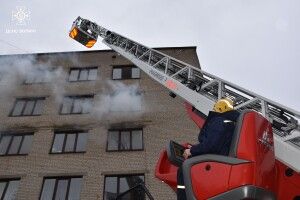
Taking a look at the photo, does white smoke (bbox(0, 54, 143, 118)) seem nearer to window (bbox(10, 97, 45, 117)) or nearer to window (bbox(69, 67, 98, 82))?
window (bbox(69, 67, 98, 82))

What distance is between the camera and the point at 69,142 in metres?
17.2

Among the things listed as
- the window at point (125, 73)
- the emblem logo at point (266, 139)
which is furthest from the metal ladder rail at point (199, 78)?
the window at point (125, 73)

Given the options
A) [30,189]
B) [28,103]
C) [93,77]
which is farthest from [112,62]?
[30,189]

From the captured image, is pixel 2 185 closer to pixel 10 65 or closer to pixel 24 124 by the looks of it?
pixel 24 124

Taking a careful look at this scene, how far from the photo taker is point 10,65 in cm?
2194

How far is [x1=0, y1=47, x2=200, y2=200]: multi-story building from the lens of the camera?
50.7 feet

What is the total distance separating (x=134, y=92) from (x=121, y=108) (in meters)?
1.51

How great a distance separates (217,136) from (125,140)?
43.3 feet

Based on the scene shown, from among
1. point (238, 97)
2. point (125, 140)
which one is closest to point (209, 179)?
point (238, 97)

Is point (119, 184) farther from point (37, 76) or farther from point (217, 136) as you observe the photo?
point (217, 136)

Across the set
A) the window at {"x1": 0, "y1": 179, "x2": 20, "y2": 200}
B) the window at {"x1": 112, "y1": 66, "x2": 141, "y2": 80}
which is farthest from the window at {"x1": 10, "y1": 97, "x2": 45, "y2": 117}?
the window at {"x1": 112, "y1": 66, "x2": 141, "y2": 80}

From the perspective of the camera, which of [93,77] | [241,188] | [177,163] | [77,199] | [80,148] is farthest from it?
[93,77]

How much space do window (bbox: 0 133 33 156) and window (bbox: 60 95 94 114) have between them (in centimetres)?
231

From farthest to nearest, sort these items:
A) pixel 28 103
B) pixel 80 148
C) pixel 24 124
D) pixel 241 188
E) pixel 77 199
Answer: pixel 28 103 → pixel 24 124 → pixel 80 148 → pixel 77 199 → pixel 241 188
